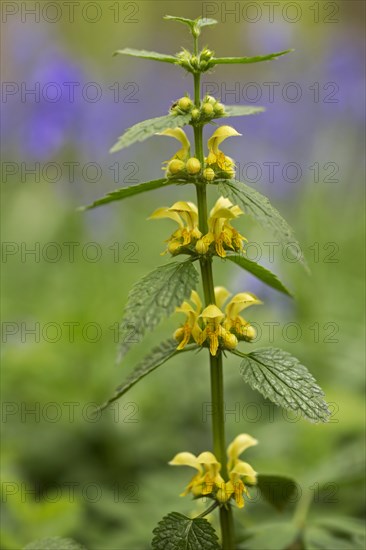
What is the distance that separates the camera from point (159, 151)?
4641 mm

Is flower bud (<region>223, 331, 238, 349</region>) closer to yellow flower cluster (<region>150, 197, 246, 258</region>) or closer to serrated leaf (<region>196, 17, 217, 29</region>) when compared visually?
yellow flower cluster (<region>150, 197, 246, 258</region>)

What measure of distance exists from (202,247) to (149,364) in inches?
6.4

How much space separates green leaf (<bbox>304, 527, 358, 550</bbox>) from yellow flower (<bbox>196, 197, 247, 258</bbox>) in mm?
549

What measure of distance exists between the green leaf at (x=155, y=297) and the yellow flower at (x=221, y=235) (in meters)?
0.03

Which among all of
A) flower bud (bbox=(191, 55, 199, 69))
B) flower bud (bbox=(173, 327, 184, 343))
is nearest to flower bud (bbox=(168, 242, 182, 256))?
flower bud (bbox=(173, 327, 184, 343))

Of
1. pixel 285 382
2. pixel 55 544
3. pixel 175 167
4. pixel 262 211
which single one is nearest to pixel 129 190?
pixel 175 167

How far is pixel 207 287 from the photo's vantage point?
3.00 feet

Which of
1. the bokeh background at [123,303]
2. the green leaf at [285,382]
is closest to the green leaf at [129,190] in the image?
the green leaf at [285,382]

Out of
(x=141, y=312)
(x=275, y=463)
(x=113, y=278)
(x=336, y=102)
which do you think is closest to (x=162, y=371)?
(x=275, y=463)

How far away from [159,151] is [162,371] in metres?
2.80

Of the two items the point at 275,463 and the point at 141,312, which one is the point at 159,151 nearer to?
the point at 275,463

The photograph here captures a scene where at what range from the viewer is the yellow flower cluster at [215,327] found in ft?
2.93

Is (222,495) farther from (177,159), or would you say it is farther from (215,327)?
(177,159)

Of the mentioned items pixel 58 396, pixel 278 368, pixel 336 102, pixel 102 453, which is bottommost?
pixel 102 453
